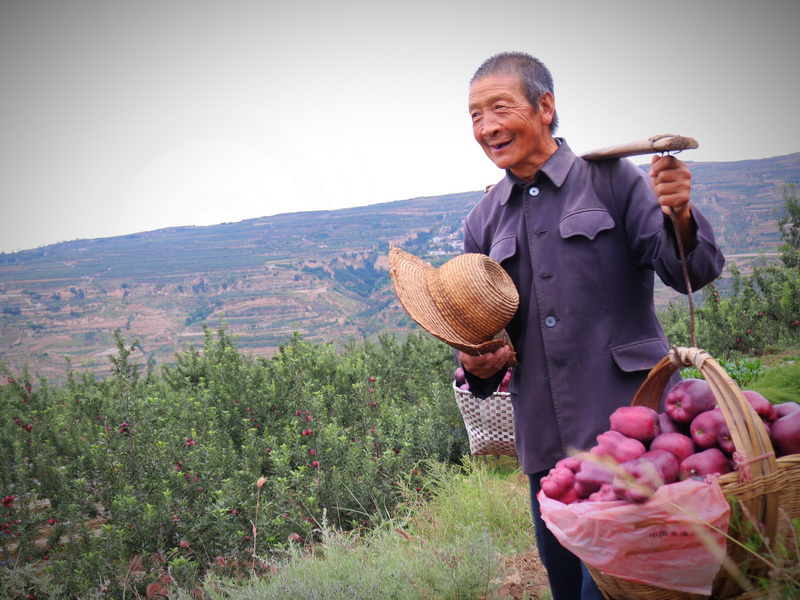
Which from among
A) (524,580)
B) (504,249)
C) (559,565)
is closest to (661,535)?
(559,565)

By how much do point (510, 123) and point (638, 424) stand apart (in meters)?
Result: 1.11

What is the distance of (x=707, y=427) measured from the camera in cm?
150

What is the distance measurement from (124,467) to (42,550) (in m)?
0.65

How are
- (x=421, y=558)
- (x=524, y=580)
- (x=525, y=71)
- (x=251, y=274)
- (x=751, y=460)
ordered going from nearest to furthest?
(x=751, y=460), (x=525, y=71), (x=421, y=558), (x=524, y=580), (x=251, y=274)

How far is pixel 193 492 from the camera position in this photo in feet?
13.8

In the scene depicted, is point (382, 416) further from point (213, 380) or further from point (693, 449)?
point (693, 449)

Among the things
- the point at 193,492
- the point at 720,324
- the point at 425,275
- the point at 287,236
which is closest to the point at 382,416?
the point at 193,492

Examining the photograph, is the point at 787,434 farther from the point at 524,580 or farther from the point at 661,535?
the point at 524,580

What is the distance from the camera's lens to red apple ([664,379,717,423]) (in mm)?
1579

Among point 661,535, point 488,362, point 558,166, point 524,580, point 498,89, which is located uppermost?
point 498,89

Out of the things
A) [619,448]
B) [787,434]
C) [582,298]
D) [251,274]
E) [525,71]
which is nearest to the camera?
[787,434]

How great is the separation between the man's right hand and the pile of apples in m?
0.53

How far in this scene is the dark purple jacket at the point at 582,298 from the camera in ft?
6.81

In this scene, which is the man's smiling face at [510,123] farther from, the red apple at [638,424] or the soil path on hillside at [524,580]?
the soil path on hillside at [524,580]
